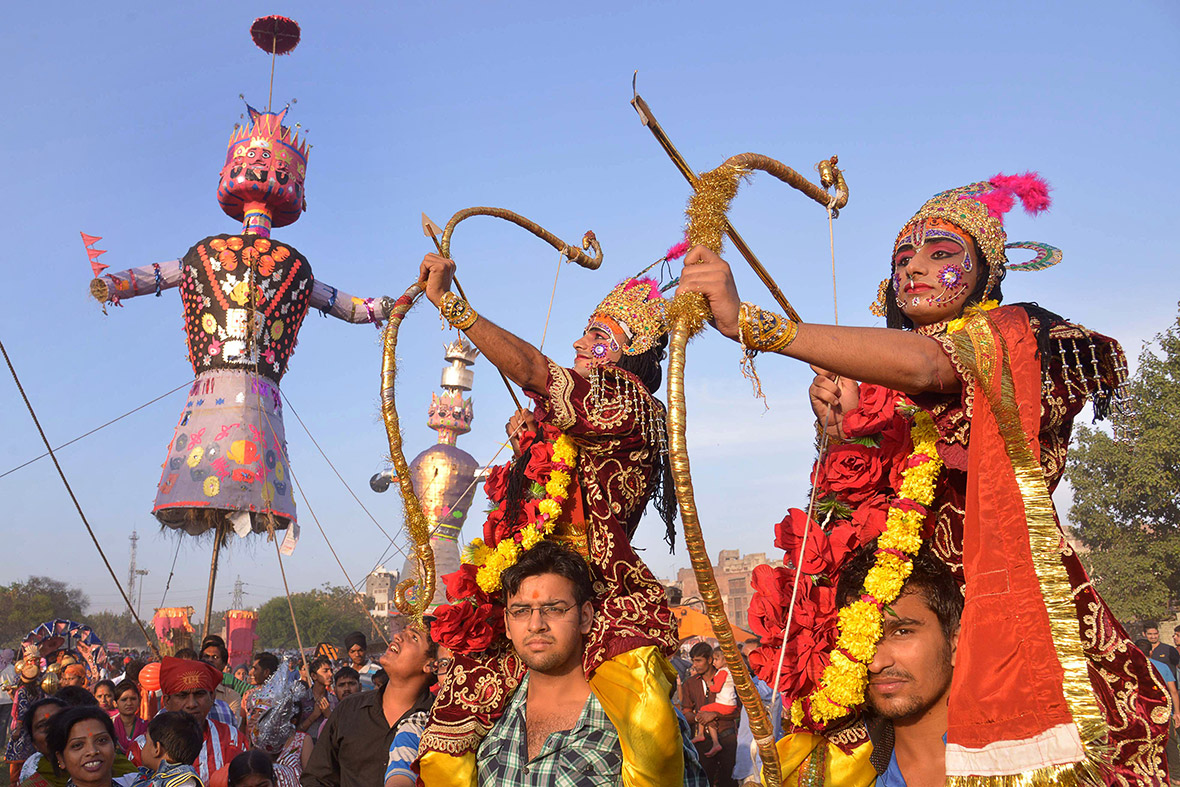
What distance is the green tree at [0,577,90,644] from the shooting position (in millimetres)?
46594

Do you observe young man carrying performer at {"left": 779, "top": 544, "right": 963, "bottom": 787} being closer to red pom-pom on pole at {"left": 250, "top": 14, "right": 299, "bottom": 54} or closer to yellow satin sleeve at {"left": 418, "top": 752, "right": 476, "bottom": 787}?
yellow satin sleeve at {"left": 418, "top": 752, "right": 476, "bottom": 787}

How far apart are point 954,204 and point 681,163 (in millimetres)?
931

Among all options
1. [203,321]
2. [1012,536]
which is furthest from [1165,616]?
[1012,536]

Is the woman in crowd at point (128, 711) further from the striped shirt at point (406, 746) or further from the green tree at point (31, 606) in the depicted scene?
the green tree at point (31, 606)

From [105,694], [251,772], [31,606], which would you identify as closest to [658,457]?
[251,772]

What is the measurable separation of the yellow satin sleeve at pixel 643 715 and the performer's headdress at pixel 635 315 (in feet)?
5.34

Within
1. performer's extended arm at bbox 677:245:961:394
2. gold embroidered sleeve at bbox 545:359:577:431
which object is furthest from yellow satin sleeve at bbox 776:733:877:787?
gold embroidered sleeve at bbox 545:359:577:431

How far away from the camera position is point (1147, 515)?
2380 centimetres

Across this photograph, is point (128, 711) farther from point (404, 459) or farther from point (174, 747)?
point (404, 459)

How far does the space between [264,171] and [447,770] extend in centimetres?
1203

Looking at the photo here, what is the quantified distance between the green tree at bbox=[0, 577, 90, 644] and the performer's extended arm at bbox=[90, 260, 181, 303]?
121ft

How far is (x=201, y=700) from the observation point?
6.04 metres

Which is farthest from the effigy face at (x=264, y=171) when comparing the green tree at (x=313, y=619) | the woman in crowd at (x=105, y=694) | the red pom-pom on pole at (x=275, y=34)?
the green tree at (x=313, y=619)

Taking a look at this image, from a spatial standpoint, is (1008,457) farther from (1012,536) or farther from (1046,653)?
(1046,653)
